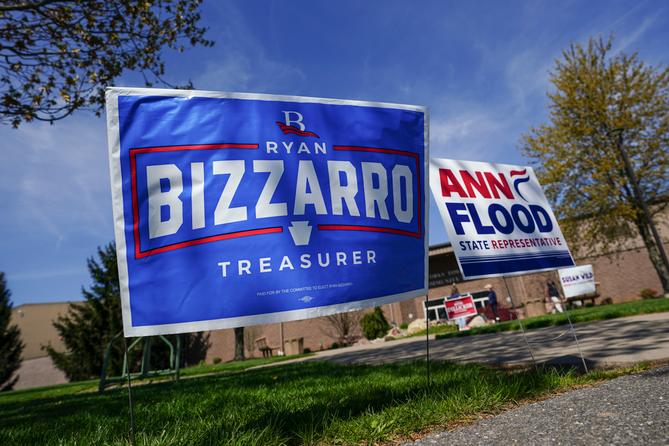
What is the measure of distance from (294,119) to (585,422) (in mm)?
2527

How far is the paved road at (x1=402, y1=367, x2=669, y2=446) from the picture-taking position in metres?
1.83

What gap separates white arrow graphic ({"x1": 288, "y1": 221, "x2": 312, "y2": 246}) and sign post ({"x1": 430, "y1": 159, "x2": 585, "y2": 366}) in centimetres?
153

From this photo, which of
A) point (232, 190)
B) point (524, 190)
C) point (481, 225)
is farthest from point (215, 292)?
point (524, 190)

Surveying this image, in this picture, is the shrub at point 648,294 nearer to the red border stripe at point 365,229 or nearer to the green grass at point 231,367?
the green grass at point 231,367

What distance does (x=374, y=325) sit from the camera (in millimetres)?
26484

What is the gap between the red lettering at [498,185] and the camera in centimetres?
412

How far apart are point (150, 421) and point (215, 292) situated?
1827mm

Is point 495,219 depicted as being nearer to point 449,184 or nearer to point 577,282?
point 449,184

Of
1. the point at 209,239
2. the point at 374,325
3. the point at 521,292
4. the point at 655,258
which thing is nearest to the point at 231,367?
the point at 374,325

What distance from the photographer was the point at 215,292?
2.32m

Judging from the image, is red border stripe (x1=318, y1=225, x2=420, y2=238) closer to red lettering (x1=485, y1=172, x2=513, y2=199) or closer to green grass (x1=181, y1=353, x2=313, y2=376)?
red lettering (x1=485, y1=172, x2=513, y2=199)

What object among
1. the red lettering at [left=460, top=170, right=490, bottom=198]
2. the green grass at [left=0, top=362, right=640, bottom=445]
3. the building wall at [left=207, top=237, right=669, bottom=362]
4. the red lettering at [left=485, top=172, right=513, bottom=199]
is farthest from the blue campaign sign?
the building wall at [left=207, top=237, right=669, bottom=362]

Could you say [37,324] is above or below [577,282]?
above

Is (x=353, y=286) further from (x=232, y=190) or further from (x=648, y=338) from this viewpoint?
(x=648, y=338)
